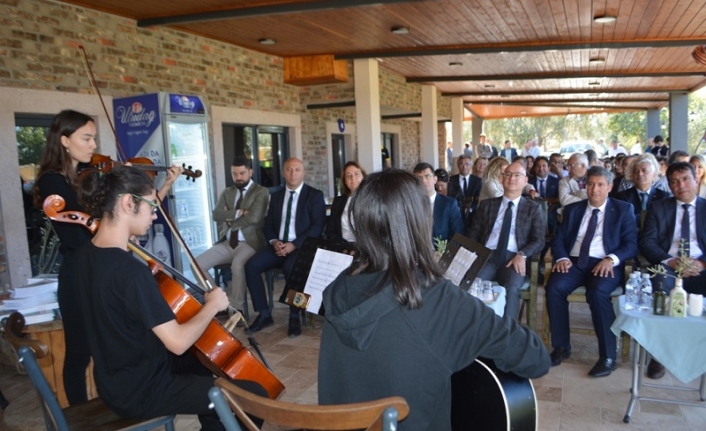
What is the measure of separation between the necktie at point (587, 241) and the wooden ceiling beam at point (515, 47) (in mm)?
4271

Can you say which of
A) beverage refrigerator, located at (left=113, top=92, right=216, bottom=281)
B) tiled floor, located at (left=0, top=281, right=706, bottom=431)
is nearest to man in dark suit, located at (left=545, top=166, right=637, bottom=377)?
tiled floor, located at (left=0, top=281, right=706, bottom=431)

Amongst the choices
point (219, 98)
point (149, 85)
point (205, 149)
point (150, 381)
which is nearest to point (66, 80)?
point (149, 85)

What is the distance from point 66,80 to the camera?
489cm

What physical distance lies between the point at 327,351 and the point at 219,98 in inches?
235

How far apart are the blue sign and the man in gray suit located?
3.11 feet

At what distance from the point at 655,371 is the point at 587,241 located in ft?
3.09

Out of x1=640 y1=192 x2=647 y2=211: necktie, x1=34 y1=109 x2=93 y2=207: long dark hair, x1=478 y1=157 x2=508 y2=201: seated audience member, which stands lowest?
x1=640 y1=192 x2=647 y2=211: necktie

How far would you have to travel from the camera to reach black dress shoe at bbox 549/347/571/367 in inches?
140

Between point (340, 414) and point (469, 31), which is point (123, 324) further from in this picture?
point (469, 31)

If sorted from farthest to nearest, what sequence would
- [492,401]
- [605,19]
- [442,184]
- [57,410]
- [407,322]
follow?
[442,184] → [605,19] → [57,410] → [492,401] → [407,322]

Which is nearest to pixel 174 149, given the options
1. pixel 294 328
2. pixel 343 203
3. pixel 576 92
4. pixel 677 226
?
pixel 343 203

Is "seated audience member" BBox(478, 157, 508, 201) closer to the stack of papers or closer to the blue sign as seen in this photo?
the blue sign

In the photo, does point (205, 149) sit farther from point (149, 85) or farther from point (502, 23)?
point (502, 23)

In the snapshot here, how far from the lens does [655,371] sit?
Answer: 3.31 metres
